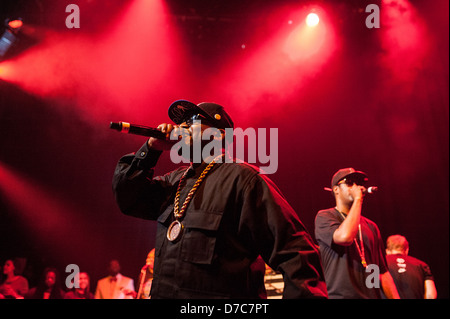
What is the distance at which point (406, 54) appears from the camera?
7082 millimetres

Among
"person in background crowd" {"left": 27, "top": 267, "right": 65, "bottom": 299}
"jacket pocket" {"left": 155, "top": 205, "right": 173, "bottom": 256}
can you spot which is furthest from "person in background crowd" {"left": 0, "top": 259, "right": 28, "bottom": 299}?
"jacket pocket" {"left": 155, "top": 205, "right": 173, "bottom": 256}

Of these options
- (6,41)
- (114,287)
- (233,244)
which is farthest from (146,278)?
(6,41)

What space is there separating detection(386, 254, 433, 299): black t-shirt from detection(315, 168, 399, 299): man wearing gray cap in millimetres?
1628

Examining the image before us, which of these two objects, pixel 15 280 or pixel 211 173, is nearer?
pixel 211 173

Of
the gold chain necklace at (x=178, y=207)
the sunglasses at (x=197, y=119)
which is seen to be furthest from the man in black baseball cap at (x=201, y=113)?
the gold chain necklace at (x=178, y=207)

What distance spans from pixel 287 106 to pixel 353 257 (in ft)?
17.0

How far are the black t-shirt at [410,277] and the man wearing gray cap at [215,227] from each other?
11.9 ft

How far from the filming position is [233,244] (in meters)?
1.67

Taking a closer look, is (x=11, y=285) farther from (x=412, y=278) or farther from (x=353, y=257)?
(x=412, y=278)

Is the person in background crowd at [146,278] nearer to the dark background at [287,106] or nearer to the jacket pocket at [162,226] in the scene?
the dark background at [287,106]

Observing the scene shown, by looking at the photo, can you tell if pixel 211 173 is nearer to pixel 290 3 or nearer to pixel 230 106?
pixel 230 106

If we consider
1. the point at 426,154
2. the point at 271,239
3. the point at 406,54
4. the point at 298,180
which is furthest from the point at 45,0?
the point at 426,154

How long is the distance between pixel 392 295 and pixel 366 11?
637 cm

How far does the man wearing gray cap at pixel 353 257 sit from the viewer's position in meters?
2.86
